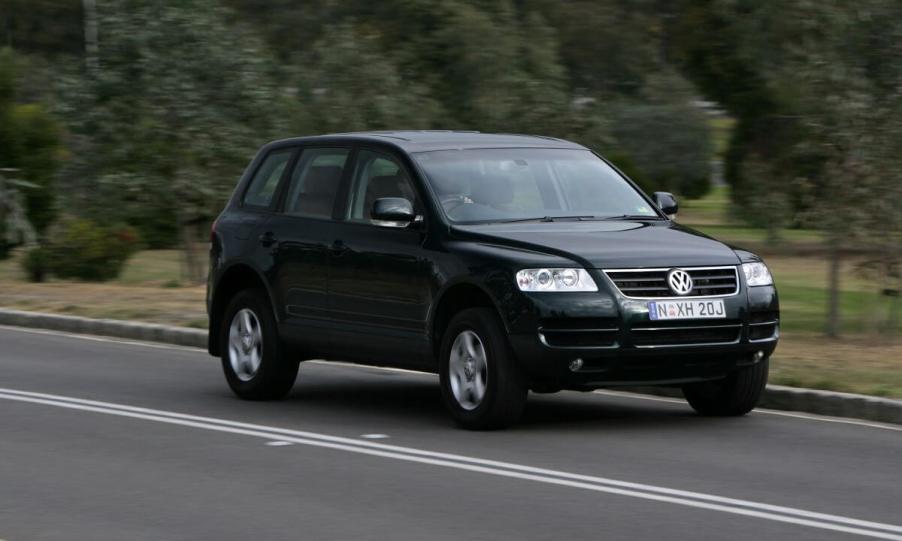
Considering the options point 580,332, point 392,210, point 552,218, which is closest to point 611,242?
point 580,332

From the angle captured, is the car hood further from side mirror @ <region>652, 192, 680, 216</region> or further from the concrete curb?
the concrete curb

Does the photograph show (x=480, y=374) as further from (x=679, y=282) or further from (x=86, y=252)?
(x=86, y=252)

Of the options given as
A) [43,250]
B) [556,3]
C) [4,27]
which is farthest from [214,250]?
[4,27]

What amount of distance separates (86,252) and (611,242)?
1534cm

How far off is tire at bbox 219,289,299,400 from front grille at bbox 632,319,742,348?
3023 mm

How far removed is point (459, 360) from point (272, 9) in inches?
1868

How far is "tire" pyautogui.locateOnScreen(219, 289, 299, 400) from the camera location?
12.2 m

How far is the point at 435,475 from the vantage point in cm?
901

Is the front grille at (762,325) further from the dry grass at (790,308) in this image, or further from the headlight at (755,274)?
the dry grass at (790,308)

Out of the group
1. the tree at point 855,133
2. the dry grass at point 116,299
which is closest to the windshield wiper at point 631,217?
the tree at point 855,133

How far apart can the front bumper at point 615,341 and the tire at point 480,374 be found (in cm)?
12

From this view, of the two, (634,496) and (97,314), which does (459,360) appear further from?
(97,314)

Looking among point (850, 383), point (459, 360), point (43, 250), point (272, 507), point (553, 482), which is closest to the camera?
point (272, 507)

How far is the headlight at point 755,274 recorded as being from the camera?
10711 millimetres
